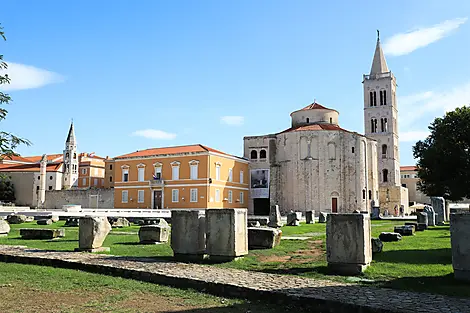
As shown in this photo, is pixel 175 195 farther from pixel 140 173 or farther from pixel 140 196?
pixel 140 173

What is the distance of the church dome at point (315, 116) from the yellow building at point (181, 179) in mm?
9175

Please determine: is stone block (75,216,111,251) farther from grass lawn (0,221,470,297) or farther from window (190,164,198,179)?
window (190,164,198,179)

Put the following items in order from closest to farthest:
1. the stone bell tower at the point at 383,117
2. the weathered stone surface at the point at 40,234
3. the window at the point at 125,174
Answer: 1. the weathered stone surface at the point at 40,234
2. the window at the point at 125,174
3. the stone bell tower at the point at 383,117

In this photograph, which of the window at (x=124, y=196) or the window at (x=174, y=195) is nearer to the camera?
the window at (x=174, y=195)

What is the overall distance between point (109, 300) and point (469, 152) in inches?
1410

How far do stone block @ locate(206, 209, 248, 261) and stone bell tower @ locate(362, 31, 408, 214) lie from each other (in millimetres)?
61787

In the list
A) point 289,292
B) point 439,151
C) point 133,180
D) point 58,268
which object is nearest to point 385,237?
point 289,292

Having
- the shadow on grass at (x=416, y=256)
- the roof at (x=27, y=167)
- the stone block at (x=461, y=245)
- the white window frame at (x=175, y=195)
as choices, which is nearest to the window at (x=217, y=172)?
the white window frame at (x=175, y=195)

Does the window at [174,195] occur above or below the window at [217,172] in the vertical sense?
below

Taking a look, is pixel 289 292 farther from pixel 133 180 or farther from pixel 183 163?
pixel 133 180

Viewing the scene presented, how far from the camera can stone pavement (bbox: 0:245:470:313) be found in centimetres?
541

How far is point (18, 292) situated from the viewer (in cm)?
658

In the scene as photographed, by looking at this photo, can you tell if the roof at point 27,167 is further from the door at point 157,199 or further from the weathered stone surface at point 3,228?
the weathered stone surface at point 3,228

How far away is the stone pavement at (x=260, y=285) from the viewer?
17.7ft
